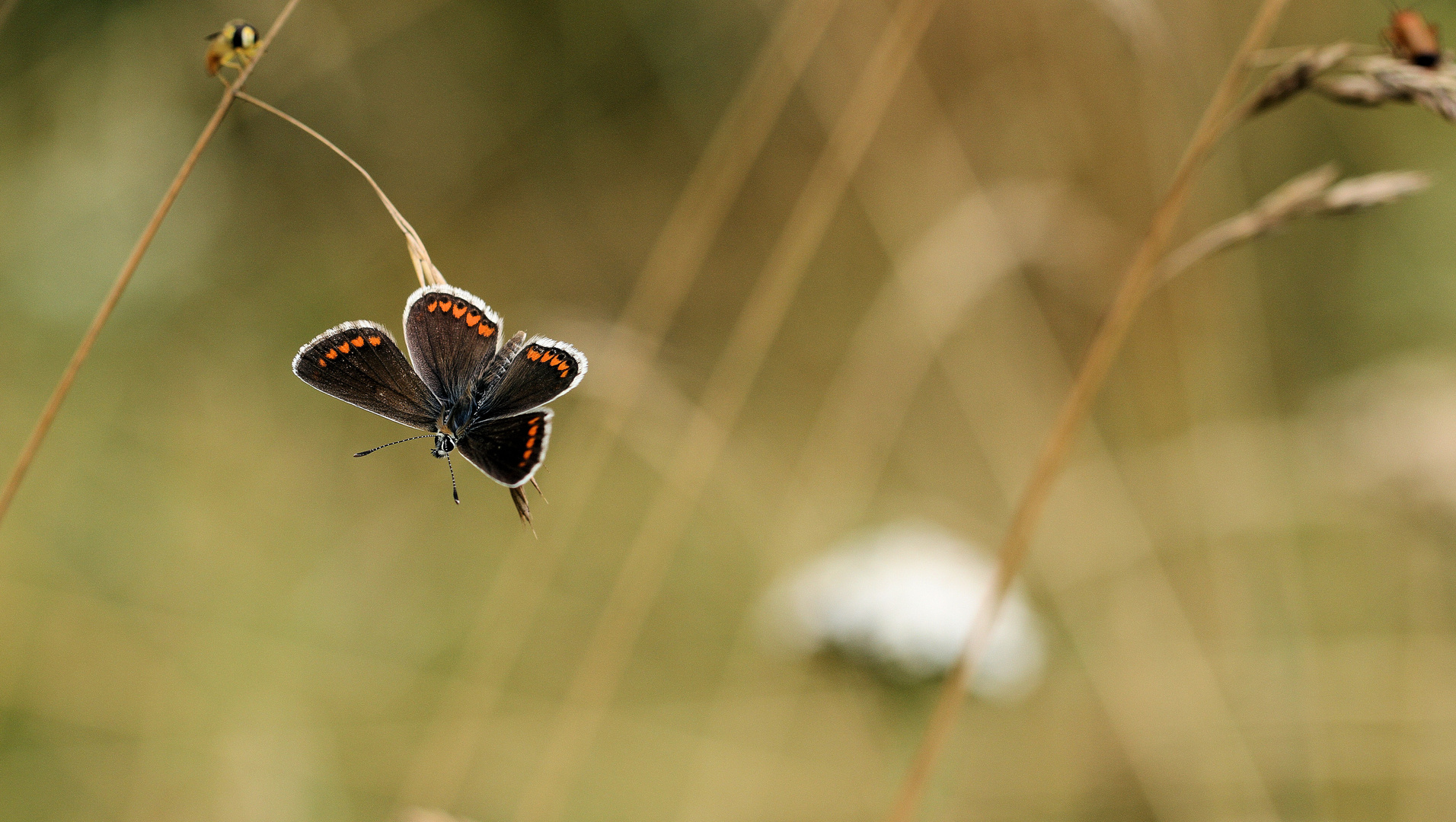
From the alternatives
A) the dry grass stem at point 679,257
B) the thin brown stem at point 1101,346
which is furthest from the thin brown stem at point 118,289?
the thin brown stem at point 1101,346

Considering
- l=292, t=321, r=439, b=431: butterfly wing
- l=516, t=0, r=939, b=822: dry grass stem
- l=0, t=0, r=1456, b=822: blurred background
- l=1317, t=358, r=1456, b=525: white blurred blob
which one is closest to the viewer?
l=292, t=321, r=439, b=431: butterfly wing

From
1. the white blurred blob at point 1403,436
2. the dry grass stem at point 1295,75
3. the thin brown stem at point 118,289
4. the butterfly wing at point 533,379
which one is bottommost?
the thin brown stem at point 118,289

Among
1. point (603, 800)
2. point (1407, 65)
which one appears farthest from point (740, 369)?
point (603, 800)

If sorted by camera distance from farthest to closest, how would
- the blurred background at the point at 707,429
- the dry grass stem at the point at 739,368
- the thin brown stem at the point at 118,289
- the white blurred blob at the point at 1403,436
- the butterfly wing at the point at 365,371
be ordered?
the white blurred blob at the point at 1403,436
the blurred background at the point at 707,429
the dry grass stem at the point at 739,368
the butterfly wing at the point at 365,371
the thin brown stem at the point at 118,289

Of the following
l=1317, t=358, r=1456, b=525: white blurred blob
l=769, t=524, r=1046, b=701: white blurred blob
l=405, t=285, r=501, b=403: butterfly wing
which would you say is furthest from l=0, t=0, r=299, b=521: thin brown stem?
l=1317, t=358, r=1456, b=525: white blurred blob

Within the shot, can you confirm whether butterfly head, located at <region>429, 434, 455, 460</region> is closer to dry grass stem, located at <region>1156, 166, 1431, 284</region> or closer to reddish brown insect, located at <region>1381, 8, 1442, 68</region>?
dry grass stem, located at <region>1156, 166, 1431, 284</region>

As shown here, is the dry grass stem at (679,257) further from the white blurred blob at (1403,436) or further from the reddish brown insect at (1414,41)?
the white blurred blob at (1403,436)

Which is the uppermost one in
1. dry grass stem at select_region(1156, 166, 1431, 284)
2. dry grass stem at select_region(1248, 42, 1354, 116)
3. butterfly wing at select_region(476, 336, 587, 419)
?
dry grass stem at select_region(1248, 42, 1354, 116)

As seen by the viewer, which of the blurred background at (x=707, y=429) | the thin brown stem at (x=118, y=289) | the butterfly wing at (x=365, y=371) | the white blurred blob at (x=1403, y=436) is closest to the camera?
the thin brown stem at (x=118, y=289)
